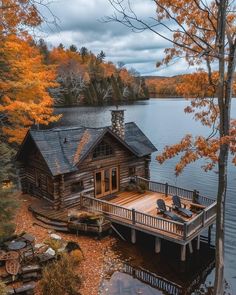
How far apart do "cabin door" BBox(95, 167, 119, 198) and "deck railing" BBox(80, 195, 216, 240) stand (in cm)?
192

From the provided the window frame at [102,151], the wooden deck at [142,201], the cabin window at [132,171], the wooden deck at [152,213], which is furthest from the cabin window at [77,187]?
the cabin window at [132,171]

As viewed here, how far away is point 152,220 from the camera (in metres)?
17.2

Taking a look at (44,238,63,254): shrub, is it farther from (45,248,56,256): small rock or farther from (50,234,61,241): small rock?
(50,234,61,241): small rock

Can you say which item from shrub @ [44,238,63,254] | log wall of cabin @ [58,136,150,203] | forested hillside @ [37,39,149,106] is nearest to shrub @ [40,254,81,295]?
shrub @ [44,238,63,254]

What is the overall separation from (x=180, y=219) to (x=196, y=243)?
2948mm

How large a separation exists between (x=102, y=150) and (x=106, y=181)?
2367mm

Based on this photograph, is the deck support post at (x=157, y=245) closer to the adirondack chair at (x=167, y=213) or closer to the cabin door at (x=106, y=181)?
the adirondack chair at (x=167, y=213)

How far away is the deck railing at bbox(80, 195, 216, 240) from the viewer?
53.3 ft

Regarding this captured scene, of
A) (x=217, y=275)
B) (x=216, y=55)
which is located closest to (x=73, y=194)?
(x=217, y=275)

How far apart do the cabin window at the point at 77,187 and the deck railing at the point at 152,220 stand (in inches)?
40.8

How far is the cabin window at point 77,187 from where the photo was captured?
20.7m

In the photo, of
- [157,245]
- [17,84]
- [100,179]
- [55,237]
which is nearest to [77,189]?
[100,179]

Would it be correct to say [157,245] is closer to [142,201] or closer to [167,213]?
[167,213]

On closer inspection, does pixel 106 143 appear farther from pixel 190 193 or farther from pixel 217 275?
pixel 217 275
